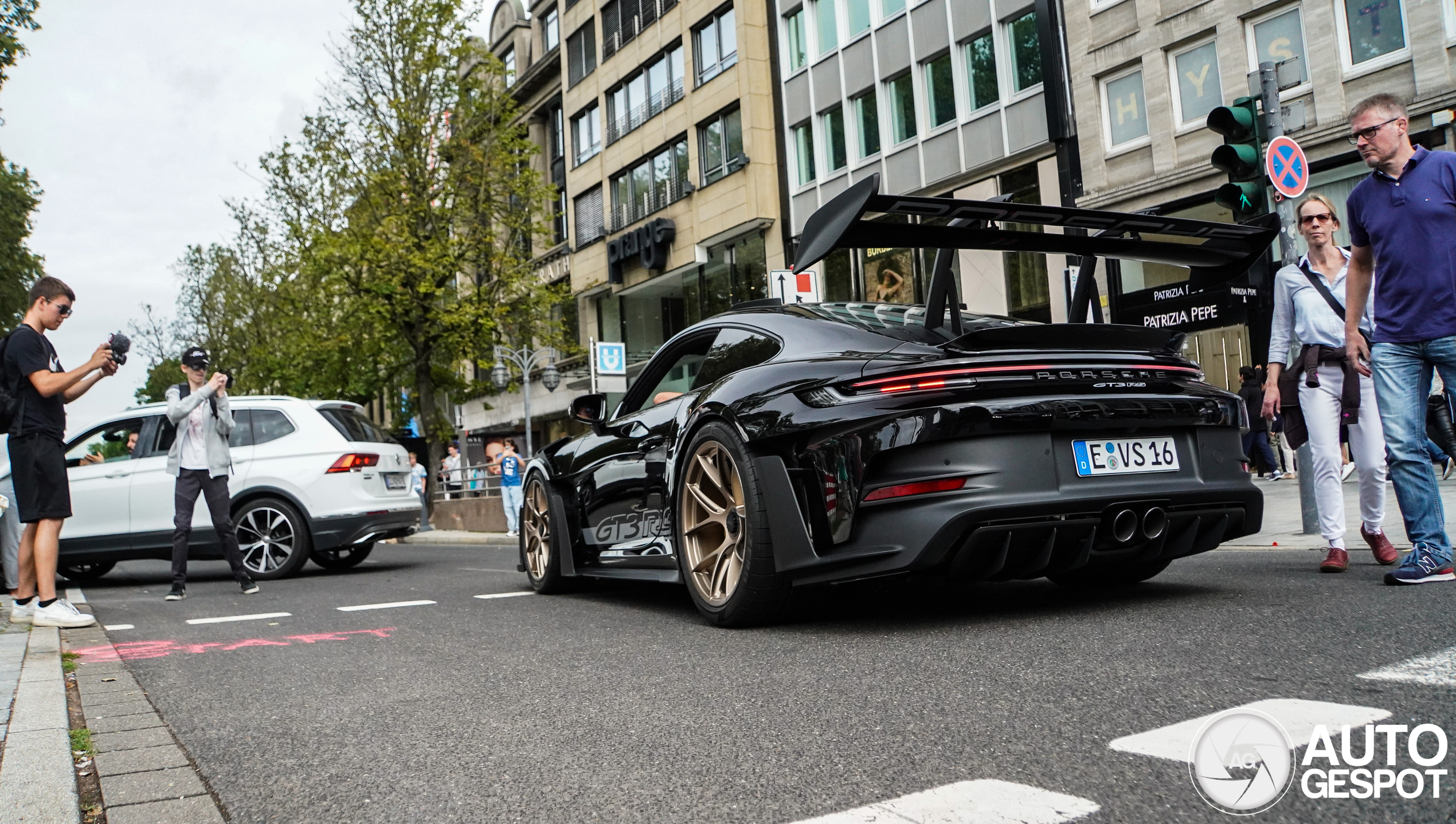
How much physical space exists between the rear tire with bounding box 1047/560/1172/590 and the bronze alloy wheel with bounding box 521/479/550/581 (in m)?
3.04

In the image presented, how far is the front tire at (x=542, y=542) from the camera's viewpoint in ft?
22.8

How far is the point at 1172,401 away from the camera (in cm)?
447

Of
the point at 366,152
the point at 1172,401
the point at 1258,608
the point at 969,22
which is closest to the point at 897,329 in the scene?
the point at 1172,401

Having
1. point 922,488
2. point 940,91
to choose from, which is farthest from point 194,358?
point 940,91

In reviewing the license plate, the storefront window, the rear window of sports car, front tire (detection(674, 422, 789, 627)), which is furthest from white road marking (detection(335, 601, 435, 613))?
the storefront window

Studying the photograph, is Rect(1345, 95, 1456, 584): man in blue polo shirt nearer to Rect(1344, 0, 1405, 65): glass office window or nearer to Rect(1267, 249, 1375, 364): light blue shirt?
Rect(1267, 249, 1375, 364): light blue shirt

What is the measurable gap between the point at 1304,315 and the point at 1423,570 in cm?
159

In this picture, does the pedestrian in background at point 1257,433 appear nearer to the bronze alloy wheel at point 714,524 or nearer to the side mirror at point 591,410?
the side mirror at point 591,410

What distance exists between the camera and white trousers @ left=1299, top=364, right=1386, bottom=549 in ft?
18.5

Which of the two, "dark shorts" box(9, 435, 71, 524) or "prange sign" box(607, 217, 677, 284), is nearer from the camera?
"dark shorts" box(9, 435, 71, 524)

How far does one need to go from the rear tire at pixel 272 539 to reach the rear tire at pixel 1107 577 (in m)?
7.82

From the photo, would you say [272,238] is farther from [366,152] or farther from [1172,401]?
[1172,401]

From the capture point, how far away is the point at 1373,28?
696 inches

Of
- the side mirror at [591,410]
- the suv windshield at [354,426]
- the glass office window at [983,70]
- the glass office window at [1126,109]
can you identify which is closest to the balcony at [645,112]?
the glass office window at [983,70]
